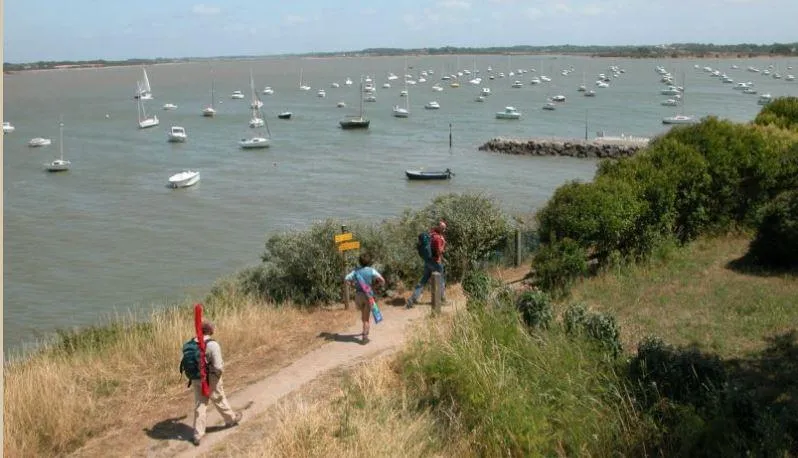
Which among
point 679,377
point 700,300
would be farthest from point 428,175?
point 679,377

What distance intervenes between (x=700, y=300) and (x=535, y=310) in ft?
15.4

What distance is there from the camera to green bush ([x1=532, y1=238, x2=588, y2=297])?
51.1 ft

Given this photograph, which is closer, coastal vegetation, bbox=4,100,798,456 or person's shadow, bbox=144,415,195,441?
coastal vegetation, bbox=4,100,798,456

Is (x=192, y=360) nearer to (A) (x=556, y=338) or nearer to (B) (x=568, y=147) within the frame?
(A) (x=556, y=338)

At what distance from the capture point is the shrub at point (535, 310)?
34.9 ft

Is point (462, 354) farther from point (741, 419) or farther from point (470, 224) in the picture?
point (470, 224)

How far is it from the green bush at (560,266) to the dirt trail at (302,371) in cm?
223

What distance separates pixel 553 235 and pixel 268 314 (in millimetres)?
5592

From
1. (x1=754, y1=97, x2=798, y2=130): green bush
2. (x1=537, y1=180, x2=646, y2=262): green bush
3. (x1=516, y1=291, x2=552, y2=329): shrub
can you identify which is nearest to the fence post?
(x1=537, y1=180, x2=646, y2=262): green bush

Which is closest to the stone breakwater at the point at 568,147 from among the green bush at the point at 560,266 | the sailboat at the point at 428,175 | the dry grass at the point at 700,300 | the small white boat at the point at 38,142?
the sailboat at the point at 428,175

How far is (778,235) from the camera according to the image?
634 inches

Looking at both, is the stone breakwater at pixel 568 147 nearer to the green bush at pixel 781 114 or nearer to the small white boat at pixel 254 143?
the small white boat at pixel 254 143

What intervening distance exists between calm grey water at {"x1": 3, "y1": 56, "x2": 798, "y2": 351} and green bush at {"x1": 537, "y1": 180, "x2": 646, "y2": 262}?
9551 millimetres

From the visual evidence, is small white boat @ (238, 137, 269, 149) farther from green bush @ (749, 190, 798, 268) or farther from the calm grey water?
green bush @ (749, 190, 798, 268)
